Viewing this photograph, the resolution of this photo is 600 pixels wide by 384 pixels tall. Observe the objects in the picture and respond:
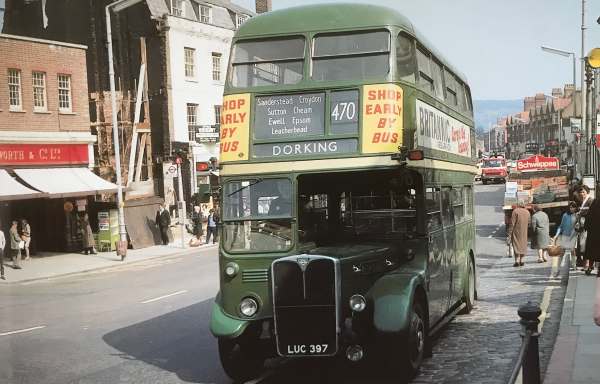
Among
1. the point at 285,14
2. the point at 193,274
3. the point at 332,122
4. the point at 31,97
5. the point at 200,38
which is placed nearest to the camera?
the point at 332,122

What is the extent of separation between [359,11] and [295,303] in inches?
154

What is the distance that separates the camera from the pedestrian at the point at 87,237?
2916cm

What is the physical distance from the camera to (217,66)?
43.9 m

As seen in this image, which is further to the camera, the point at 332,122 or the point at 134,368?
the point at 134,368

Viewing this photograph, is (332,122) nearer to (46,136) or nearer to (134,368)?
(134,368)

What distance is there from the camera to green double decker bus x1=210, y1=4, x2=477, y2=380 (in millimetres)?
7871

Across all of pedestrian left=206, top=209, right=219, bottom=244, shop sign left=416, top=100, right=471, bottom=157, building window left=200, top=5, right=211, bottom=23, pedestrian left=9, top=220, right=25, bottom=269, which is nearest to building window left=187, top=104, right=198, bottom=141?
building window left=200, top=5, right=211, bottom=23

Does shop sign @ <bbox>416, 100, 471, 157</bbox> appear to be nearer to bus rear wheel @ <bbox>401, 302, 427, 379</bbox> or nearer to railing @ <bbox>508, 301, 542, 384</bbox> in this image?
bus rear wheel @ <bbox>401, 302, 427, 379</bbox>

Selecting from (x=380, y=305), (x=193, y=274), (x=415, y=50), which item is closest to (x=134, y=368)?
(x=380, y=305)

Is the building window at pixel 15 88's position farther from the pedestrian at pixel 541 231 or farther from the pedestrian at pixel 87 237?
the pedestrian at pixel 541 231

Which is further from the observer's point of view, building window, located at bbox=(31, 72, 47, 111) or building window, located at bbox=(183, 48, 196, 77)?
building window, located at bbox=(183, 48, 196, 77)

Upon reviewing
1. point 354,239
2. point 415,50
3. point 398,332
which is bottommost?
point 398,332

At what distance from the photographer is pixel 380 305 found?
776 centimetres

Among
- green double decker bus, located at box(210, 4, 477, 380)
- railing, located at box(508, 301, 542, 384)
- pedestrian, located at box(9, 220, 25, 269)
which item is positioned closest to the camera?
railing, located at box(508, 301, 542, 384)
